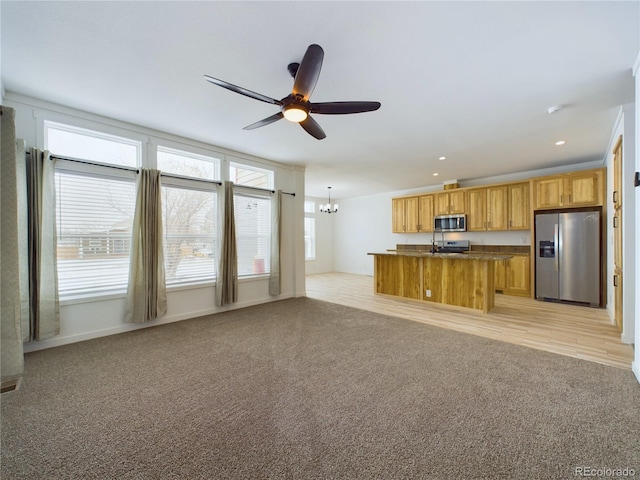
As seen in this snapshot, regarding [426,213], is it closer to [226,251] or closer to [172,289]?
[226,251]

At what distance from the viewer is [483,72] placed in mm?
2518

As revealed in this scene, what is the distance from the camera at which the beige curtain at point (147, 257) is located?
361 centimetres

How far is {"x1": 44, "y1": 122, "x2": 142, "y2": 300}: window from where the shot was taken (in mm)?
3248

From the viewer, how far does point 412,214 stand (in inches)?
301

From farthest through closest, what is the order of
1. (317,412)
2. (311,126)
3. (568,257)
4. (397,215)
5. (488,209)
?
(397,215)
(488,209)
(568,257)
(311,126)
(317,412)

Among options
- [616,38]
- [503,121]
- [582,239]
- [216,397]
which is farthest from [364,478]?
[582,239]

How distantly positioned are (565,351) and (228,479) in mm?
3502

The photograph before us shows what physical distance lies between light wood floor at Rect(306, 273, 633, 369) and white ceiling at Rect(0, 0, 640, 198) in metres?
2.76

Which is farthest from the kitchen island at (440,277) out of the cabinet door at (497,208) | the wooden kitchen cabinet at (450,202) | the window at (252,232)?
the window at (252,232)

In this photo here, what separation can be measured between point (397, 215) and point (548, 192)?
11.4ft

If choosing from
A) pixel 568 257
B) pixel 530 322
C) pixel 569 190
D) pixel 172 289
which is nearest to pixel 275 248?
pixel 172 289

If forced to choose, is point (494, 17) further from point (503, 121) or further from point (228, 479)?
point (228, 479)

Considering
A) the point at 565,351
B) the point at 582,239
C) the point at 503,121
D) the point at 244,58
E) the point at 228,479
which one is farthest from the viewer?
the point at 582,239

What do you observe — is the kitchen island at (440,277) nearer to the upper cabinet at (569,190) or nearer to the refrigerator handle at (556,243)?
the refrigerator handle at (556,243)
